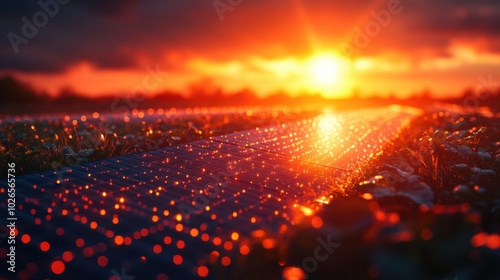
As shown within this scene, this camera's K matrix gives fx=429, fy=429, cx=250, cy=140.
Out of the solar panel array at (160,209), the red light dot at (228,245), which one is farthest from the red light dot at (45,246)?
the red light dot at (228,245)

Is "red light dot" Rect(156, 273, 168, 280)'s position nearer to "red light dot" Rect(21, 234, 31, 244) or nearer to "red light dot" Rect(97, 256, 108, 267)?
"red light dot" Rect(97, 256, 108, 267)

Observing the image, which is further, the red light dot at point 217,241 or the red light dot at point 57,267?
the red light dot at point 217,241

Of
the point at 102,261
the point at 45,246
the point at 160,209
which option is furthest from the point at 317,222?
the point at 45,246

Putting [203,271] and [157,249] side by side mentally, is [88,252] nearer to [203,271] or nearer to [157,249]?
[157,249]

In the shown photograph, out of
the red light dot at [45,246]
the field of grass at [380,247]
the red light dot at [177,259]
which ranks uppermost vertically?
the field of grass at [380,247]

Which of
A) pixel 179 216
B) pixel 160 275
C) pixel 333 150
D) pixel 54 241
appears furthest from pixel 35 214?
pixel 333 150

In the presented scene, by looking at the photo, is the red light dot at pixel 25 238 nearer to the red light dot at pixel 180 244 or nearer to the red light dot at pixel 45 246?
the red light dot at pixel 45 246

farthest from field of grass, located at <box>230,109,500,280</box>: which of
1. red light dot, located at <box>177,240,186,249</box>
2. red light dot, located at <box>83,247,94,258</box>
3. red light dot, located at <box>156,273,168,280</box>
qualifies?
red light dot, located at <box>83,247,94,258</box>
